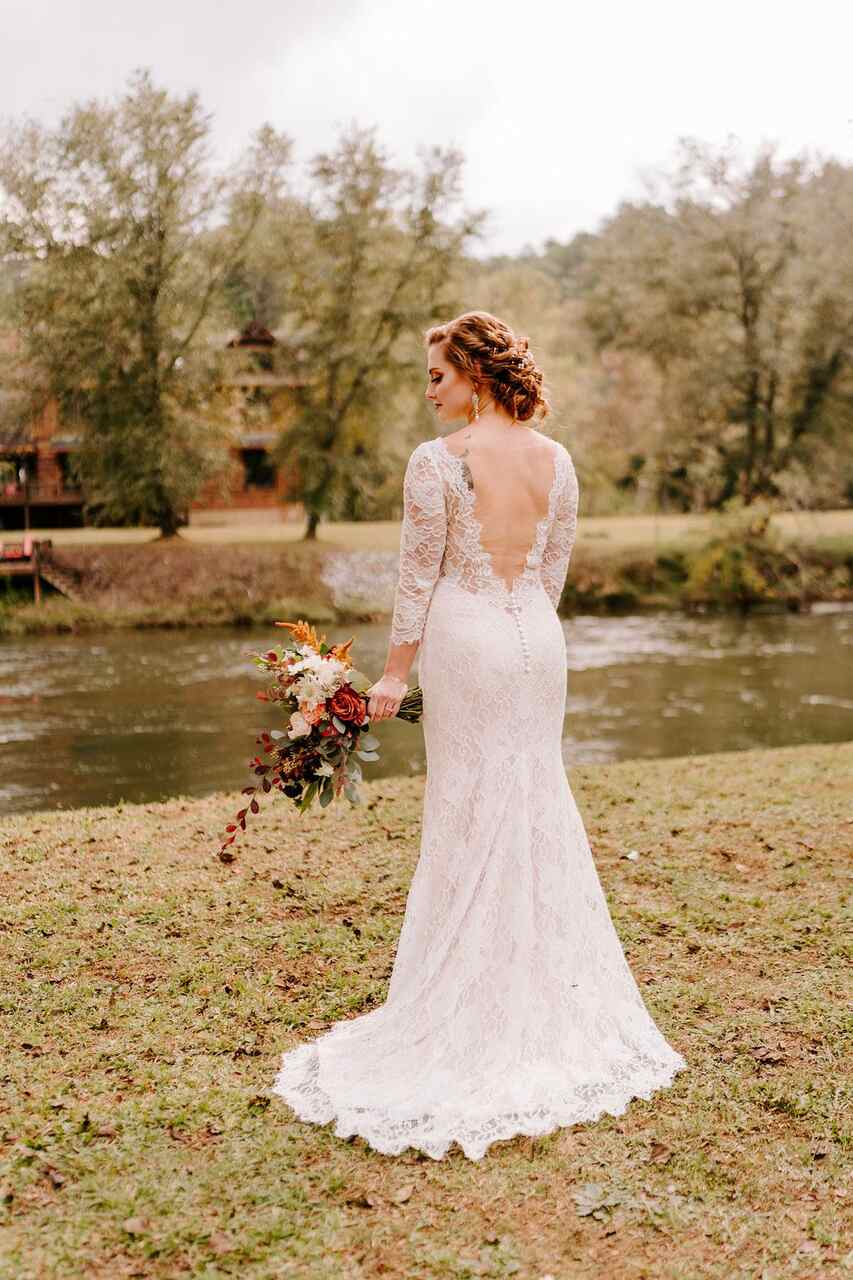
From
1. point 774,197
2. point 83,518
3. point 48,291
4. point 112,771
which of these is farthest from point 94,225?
point 112,771

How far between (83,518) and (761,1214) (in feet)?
113

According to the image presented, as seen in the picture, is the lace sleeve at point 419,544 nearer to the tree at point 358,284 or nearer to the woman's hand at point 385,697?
the woman's hand at point 385,697

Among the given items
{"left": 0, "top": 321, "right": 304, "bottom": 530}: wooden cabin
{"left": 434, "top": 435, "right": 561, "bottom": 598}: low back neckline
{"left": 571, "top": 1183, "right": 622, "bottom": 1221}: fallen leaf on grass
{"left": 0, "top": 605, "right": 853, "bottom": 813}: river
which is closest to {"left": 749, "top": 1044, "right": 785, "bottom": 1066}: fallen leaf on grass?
{"left": 571, "top": 1183, "right": 622, "bottom": 1221}: fallen leaf on grass

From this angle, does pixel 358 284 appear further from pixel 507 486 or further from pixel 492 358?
pixel 507 486

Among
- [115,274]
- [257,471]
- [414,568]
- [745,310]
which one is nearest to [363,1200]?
[414,568]

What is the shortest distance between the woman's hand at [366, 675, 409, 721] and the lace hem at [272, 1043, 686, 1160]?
1.48 meters

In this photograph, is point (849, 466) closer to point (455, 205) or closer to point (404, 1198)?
point (455, 205)

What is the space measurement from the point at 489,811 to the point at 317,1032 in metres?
1.43

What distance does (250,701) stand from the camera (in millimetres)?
18031

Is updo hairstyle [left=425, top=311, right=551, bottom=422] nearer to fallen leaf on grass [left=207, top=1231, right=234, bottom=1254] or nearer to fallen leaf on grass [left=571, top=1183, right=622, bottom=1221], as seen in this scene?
fallen leaf on grass [left=571, top=1183, right=622, bottom=1221]

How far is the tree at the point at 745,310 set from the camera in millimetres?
33531

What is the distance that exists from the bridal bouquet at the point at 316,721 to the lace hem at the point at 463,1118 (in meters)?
1.10

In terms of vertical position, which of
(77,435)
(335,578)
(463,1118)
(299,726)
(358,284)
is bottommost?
(463,1118)

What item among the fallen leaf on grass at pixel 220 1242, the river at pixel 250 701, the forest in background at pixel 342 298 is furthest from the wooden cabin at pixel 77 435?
the fallen leaf on grass at pixel 220 1242
